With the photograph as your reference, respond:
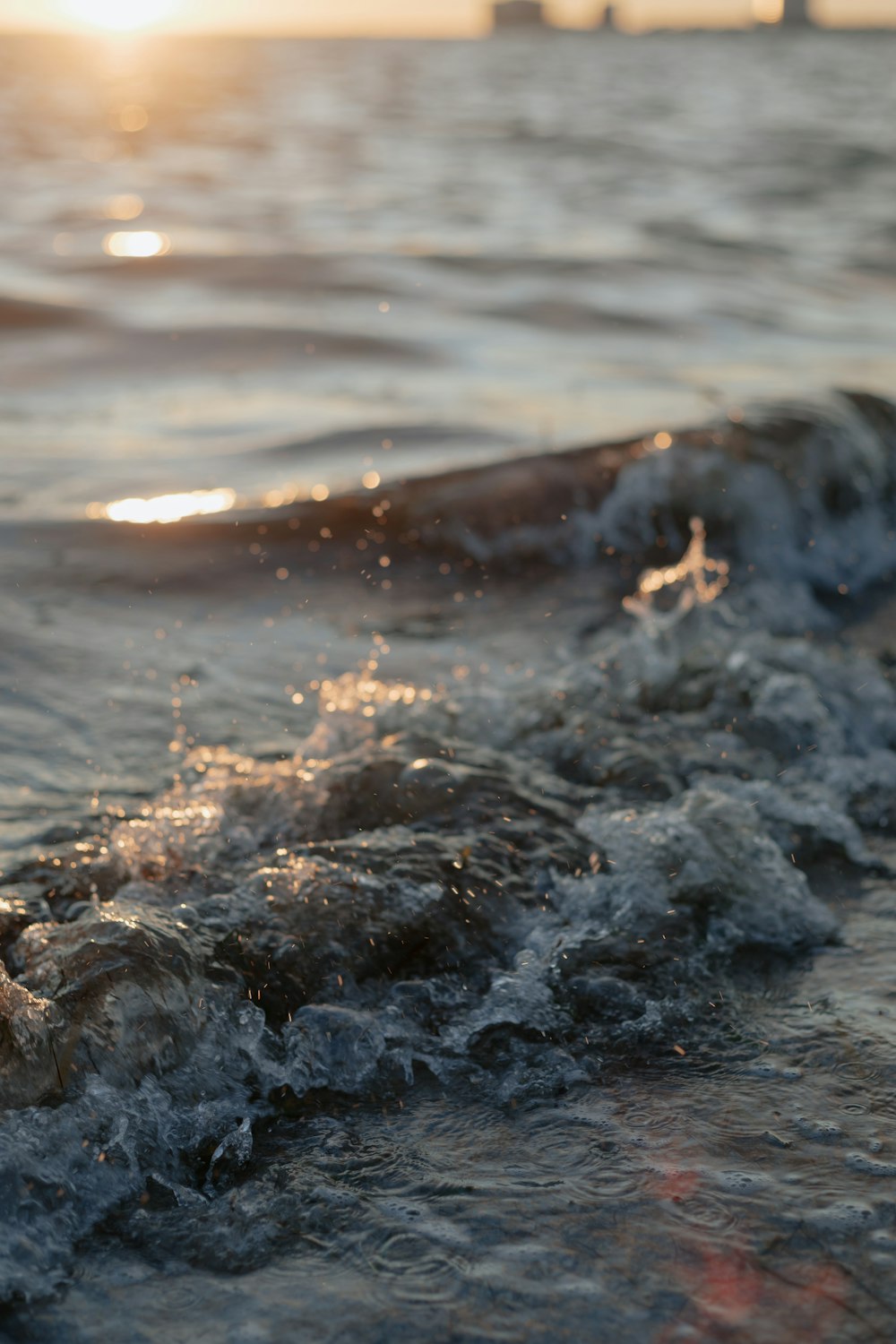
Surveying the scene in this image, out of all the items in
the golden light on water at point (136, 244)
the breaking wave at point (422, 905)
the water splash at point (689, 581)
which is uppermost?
the golden light on water at point (136, 244)

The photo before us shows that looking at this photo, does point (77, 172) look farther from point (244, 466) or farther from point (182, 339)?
point (244, 466)

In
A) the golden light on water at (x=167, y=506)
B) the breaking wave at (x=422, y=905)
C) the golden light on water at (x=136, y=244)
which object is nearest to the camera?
the breaking wave at (x=422, y=905)

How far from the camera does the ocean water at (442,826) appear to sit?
6.40ft

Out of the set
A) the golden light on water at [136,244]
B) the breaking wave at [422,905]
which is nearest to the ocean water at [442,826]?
the breaking wave at [422,905]

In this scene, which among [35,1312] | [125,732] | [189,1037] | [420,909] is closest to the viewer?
[35,1312]

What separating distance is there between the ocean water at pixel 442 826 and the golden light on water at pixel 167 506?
0.02m

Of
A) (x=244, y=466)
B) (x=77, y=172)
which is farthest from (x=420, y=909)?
(x=77, y=172)

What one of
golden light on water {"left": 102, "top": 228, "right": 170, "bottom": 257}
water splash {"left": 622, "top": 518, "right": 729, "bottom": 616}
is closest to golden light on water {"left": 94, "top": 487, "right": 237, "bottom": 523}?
water splash {"left": 622, "top": 518, "right": 729, "bottom": 616}

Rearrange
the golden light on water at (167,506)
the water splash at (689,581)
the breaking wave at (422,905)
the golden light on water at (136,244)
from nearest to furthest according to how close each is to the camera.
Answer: the breaking wave at (422,905) → the water splash at (689,581) → the golden light on water at (167,506) → the golden light on water at (136,244)

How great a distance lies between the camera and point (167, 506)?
17.1 feet

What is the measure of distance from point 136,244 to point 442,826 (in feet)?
29.4

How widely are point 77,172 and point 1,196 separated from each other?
267 cm

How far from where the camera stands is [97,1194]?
202cm

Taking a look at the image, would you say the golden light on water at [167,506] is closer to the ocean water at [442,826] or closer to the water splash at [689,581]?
the ocean water at [442,826]
